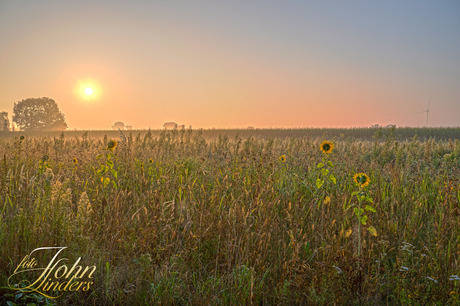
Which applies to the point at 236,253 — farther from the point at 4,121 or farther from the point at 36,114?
the point at 4,121

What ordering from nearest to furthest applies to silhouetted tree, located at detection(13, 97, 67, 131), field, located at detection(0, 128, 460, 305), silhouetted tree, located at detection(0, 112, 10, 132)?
field, located at detection(0, 128, 460, 305)
silhouetted tree, located at detection(13, 97, 67, 131)
silhouetted tree, located at detection(0, 112, 10, 132)

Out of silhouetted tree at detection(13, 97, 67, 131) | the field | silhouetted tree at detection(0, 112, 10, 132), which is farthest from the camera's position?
silhouetted tree at detection(0, 112, 10, 132)

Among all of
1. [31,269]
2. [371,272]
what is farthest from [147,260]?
[371,272]

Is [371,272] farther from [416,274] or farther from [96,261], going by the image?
[96,261]

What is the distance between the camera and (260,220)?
12.9ft

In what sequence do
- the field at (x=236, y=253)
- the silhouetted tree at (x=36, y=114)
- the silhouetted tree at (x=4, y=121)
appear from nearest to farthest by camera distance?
1. the field at (x=236, y=253)
2. the silhouetted tree at (x=36, y=114)
3. the silhouetted tree at (x=4, y=121)

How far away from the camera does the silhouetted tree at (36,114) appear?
63.3 metres

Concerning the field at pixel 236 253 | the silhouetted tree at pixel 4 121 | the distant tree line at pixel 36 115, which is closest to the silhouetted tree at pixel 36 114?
the distant tree line at pixel 36 115

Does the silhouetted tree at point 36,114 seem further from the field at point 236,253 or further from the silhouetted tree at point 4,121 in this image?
the field at point 236,253

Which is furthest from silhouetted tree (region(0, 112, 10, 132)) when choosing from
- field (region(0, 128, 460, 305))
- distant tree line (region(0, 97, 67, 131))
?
field (region(0, 128, 460, 305))

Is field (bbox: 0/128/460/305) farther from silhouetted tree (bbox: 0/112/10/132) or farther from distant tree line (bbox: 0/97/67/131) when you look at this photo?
silhouetted tree (bbox: 0/112/10/132)

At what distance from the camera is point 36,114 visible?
63562 mm

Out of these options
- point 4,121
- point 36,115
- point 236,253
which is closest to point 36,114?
point 36,115

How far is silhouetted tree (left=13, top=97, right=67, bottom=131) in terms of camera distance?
208 feet
